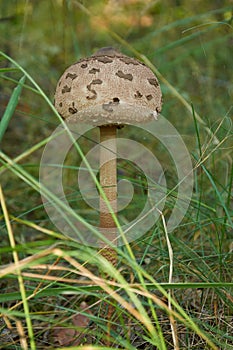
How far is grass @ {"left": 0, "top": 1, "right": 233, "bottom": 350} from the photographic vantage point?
1089mm

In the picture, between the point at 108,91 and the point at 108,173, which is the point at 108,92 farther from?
the point at 108,173

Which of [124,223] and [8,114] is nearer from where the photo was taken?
[8,114]

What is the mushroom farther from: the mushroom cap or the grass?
the grass

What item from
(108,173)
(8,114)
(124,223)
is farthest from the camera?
(124,223)

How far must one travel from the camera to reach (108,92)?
1.62 metres

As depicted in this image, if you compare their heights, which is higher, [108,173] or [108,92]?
[108,92]

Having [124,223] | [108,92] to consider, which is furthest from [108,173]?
[124,223]

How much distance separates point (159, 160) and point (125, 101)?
58.5 inches

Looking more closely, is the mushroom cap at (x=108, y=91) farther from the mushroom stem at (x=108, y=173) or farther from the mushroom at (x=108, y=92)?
the mushroom stem at (x=108, y=173)

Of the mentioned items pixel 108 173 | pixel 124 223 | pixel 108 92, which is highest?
pixel 108 92

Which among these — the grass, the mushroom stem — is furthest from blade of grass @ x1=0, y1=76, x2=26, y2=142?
the mushroom stem

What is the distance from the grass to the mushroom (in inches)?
6.0

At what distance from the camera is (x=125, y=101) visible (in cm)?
162

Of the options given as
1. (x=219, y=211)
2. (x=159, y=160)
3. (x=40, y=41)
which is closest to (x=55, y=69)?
(x=40, y=41)
